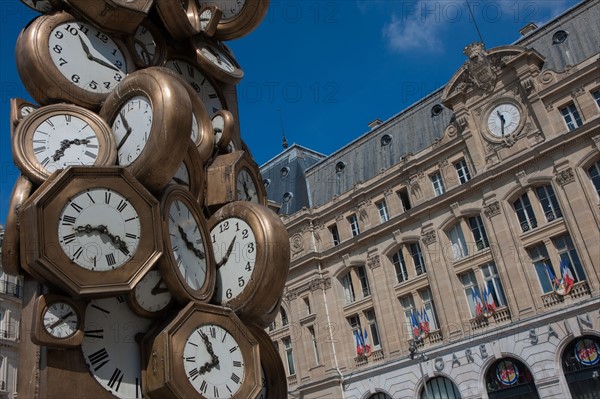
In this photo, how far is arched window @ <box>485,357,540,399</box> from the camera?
2817 cm

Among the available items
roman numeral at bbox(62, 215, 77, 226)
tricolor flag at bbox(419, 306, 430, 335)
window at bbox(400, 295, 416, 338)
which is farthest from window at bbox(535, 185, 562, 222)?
roman numeral at bbox(62, 215, 77, 226)

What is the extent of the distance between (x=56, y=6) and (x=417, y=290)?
97.4 feet

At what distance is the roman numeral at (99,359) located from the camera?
18.2 feet

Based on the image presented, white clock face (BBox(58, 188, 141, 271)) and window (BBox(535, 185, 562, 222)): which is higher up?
window (BBox(535, 185, 562, 222))

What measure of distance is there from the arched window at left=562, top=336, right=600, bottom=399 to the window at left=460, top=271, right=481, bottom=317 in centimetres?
525

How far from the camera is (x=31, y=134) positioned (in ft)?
20.3

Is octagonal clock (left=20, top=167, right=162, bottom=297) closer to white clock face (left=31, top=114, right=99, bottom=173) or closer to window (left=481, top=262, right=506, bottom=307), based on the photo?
white clock face (left=31, top=114, right=99, bottom=173)

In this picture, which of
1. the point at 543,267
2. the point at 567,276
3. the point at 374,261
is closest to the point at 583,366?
the point at 567,276

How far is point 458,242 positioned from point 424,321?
502 cm

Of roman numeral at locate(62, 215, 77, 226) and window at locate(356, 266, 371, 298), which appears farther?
window at locate(356, 266, 371, 298)

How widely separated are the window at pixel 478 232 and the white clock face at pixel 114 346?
28301 millimetres

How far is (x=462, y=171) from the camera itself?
112 ft

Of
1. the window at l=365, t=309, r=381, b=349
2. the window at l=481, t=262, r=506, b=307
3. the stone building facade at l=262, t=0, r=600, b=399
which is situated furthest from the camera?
the window at l=365, t=309, r=381, b=349

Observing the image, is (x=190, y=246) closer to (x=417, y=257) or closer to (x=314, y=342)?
(x=417, y=257)
